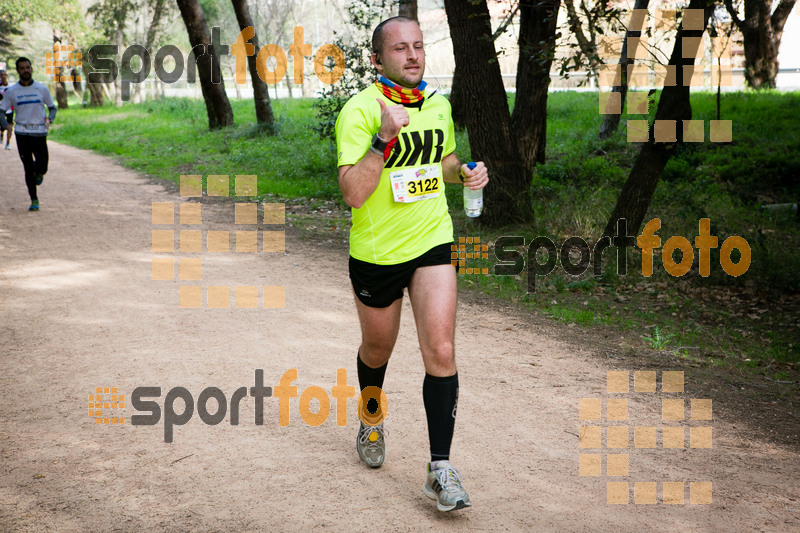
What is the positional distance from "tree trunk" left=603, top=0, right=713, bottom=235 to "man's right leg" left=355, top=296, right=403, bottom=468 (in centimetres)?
596

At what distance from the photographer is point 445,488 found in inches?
141

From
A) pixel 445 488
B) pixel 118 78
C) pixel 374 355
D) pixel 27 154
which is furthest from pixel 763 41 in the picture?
pixel 118 78

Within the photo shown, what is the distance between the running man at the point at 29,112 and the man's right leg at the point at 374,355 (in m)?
9.21

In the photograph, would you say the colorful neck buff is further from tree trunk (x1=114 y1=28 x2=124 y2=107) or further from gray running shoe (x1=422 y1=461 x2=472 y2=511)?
tree trunk (x1=114 y1=28 x2=124 y2=107)

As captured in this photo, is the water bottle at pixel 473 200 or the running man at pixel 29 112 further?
the running man at pixel 29 112

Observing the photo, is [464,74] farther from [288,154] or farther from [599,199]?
[288,154]

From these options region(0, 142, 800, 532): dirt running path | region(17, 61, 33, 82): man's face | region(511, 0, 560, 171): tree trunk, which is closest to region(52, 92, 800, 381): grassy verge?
region(511, 0, 560, 171): tree trunk

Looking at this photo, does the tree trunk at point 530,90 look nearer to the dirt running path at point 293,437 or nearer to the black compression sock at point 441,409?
the dirt running path at point 293,437

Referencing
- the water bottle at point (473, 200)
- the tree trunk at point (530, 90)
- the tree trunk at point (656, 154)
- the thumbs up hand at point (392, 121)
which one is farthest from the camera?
the tree trunk at point (530, 90)

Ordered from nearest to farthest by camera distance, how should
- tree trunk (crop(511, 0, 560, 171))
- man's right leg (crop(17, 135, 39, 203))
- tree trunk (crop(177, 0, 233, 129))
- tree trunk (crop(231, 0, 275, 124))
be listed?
tree trunk (crop(511, 0, 560, 171))
man's right leg (crop(17, 135, 39, 203))
tree trunk (crop(231, 0, 275, 124))
tree trunk (crop(177, 0, 233, 129))

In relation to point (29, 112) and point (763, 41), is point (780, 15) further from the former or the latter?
point (29, 112)

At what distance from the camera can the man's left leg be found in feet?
12.0

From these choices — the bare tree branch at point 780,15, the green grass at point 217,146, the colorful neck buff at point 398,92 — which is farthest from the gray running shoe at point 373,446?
the bare tree branch at point 780,15

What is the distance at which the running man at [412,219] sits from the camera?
3.58m
